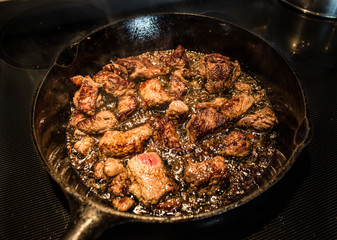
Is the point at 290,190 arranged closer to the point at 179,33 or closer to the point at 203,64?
the point at 203,64

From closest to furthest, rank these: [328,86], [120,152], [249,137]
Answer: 1. [120,152]
2. [249,137]
3. [328,86]

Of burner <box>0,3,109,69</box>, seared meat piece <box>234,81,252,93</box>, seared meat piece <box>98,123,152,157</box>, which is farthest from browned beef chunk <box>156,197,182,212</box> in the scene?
burner <box>0,3,109,69</box>

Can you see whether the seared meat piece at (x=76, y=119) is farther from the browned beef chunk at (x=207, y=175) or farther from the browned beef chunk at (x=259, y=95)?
the browned beef chunk at (x=259, y=95)

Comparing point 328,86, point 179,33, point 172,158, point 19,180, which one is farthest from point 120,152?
point 328,86

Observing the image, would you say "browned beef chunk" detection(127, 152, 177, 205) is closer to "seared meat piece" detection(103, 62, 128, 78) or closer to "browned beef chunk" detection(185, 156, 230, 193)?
"browned beef chunk" detection(185, 156, 230, 193)

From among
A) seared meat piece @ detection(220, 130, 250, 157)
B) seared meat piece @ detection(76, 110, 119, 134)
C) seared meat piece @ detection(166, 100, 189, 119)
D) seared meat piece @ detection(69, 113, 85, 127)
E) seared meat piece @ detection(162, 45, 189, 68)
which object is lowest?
seared meat piece @ detection(69, 113, 85, 127)

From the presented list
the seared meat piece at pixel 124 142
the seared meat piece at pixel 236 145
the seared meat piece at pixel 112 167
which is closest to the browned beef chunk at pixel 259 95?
the seared meat piece at pixel 236 145
